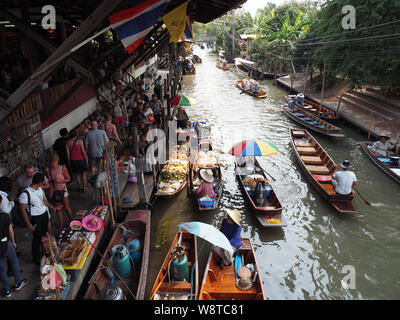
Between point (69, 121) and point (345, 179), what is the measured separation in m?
10.2

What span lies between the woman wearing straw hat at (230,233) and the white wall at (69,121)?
627cm

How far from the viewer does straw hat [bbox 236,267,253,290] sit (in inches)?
243

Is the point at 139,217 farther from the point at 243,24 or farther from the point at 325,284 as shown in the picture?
the point at 243,24

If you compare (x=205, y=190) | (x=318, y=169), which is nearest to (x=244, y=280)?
(x=205, y=190)

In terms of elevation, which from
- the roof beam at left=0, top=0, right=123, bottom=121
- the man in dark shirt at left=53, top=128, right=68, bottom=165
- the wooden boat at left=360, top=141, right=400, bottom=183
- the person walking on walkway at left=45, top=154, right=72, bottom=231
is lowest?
the wooden boat at left=360, top=141, right=400, bottom=183

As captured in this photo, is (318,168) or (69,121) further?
(318,168)

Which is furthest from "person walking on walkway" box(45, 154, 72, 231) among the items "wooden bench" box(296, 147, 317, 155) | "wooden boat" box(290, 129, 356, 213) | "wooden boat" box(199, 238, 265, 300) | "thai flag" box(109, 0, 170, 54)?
"wooden bench" box(296, 147, 317, 155)

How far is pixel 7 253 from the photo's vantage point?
4.64 m

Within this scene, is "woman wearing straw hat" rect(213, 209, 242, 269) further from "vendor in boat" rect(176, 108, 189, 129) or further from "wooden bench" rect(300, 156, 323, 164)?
"vendor in boat" rect(176, 108, 189, 129)

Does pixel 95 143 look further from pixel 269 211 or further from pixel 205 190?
pixel 269 211

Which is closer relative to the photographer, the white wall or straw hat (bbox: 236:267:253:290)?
straw hat (bbox: 236:267:253:290)

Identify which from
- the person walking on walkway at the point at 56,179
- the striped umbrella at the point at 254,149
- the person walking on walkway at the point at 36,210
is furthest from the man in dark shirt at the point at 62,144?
the striped umbrella at the point at 254,149

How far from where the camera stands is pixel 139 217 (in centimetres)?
770

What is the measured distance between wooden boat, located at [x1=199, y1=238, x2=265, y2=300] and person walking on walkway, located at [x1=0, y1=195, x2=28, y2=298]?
3476 mm
